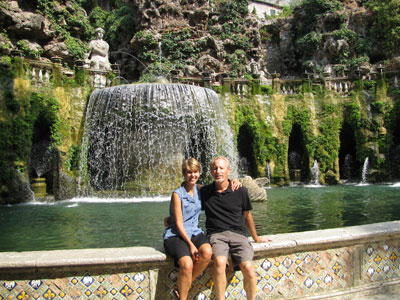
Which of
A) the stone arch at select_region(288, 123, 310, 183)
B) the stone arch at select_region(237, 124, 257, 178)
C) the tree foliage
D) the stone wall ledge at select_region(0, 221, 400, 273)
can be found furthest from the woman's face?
the tree foliage

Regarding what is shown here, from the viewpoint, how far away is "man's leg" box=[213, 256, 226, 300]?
2878 mm

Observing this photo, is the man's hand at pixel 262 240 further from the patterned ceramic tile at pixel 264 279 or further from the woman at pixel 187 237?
the woman at pixel 187 237

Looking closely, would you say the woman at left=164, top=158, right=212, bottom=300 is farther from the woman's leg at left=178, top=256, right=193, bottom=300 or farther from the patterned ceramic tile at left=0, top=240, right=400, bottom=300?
the patterned ceramic tile at left=0, top=240, right=400, bottom=300

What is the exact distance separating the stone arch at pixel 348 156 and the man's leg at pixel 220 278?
716 inches

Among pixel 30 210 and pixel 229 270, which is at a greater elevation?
pixel 229 270

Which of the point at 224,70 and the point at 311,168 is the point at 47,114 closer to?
the point at 311,168

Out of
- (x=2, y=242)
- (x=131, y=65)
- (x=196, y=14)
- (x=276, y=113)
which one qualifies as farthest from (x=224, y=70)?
(x=2, y=242)

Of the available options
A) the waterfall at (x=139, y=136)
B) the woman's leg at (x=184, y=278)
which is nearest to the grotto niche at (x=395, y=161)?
the waterfall at (x=139, y=136)

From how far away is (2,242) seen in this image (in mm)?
6117

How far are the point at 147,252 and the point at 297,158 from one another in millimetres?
18062

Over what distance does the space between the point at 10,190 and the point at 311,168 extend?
13705mm

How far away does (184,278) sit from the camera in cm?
283

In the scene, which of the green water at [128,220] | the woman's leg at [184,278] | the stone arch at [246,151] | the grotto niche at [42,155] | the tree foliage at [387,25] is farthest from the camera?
the tree foliage at [387,25]

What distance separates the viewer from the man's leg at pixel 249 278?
2.91m
